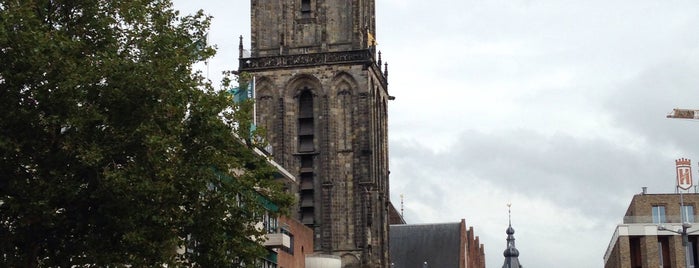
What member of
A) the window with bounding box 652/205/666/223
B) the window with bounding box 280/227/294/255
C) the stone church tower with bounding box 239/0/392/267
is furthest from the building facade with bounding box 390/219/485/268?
the window with bounding box 280/227/294/255

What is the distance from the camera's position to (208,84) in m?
34.3

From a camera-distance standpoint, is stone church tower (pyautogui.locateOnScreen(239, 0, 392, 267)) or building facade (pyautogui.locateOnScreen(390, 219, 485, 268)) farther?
building facade (pyautogui.locateOnScreen(390, 219, 485, 268))

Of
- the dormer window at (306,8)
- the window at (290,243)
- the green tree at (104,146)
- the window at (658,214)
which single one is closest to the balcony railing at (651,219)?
the window at (658,214)

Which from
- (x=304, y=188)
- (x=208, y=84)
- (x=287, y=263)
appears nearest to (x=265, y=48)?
(x=304, y=188)

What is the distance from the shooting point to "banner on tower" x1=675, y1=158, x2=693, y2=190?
281ft

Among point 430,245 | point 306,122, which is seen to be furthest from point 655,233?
point 430,245

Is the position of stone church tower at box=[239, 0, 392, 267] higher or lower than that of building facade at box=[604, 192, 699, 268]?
higher

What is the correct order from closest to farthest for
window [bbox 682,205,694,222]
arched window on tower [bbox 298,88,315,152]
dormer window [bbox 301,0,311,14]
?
window [bbox 682,205,694,222] < arched window on tower [bbox 298,88,315,152] < dormer window [bbox 301,0,311,14]

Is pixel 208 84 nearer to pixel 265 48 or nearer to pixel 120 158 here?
pixel 120 158

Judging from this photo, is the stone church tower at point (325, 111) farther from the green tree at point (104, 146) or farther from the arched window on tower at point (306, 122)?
the green tree at point (104, 146)

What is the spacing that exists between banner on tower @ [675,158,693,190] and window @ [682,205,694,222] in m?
3.18

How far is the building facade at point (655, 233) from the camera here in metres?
78.9

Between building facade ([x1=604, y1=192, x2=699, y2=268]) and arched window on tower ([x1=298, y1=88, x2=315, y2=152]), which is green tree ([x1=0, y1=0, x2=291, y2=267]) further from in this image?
arched window on tower ([x1=298, y1=88, x2=315, y2=152])

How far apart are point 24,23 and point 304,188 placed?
6134 cm
